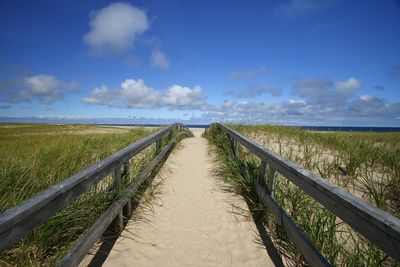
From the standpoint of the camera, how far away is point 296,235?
8.72 feet

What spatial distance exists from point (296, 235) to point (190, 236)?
1.53 m

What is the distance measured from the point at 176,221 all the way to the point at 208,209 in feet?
2.37

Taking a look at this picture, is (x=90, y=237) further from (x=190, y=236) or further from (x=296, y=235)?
(x=296, y=235)

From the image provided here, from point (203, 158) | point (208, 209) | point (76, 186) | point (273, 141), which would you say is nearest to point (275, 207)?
point (208, 209)

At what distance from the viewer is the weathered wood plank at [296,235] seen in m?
2.22

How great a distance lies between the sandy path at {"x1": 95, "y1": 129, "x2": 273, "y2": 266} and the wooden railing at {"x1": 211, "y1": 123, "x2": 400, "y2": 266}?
62 centimetres

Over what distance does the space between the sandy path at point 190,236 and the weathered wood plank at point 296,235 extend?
0.47 m

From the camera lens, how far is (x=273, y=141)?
11352mm

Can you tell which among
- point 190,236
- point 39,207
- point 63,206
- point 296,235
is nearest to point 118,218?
point 190,236

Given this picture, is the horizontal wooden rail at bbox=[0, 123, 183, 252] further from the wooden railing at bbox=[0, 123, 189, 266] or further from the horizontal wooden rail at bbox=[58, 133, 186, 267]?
the horizontal wooden rail at bbox=[58, 133, 186, 267]

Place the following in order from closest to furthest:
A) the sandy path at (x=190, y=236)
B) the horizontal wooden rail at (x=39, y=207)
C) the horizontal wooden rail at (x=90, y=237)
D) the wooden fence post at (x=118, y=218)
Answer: the horizontal wooden rail at (x=39, y=207) < the horizontal wooden rail at (x=90, y=237) < the sandy path at (x=190, y=236) < the wooden fence post at (x=118, y=218)

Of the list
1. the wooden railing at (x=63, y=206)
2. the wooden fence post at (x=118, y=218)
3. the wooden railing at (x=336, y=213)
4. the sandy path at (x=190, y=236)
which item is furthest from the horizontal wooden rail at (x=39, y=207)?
the wooden railing at (x=336, y=213)

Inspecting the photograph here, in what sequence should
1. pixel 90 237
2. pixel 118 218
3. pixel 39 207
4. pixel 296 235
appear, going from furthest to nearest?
Result: pixel 118 218 → pixel 296 235 → pixel 90 237 → pixel 39 207

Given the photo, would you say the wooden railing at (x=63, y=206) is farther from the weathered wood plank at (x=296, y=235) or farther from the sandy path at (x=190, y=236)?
the weathered wood plank at (x=296, y=235)
